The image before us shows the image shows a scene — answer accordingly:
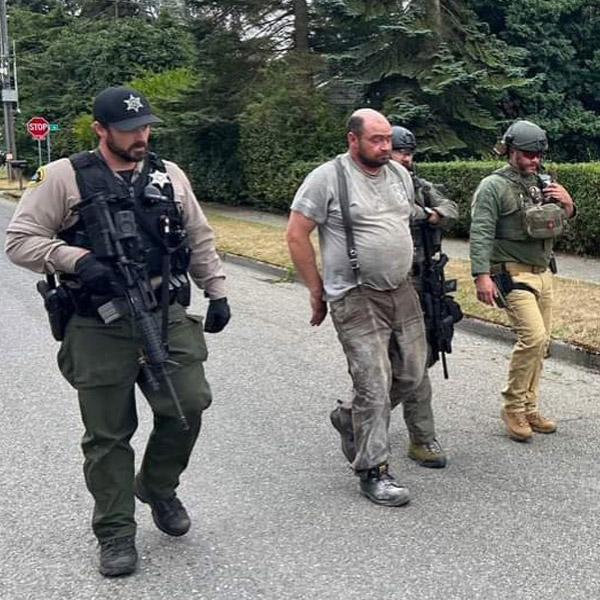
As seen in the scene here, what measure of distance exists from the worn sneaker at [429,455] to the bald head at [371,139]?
1624 millimetres

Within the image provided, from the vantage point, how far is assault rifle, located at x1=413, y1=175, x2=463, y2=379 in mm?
4910

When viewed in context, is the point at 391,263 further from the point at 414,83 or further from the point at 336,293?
the point at 414,83

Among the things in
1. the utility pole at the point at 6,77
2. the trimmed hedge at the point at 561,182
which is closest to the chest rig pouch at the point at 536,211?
the trimmed hedge at the point at 561,182

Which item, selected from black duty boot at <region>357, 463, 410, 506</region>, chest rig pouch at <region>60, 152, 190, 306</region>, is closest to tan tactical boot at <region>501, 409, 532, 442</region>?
black duty boot at <region>357, 463, 410, 506</region>

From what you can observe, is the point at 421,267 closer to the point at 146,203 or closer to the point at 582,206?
the point at 146,203

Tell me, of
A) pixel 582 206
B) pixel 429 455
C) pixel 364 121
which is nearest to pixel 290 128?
pixel 582 206

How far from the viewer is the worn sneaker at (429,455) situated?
16.2 ft

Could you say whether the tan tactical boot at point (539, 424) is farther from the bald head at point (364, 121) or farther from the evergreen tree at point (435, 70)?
the evergreen tree at point (435, 70)

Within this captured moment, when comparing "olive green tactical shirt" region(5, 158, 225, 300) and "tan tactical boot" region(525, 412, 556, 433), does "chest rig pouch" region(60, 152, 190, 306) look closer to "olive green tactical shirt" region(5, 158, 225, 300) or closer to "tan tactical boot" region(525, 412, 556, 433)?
"olive green tactical shirt" region(5, 158, 225, 300)

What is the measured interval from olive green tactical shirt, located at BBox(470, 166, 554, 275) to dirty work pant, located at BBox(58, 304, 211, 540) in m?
2.08

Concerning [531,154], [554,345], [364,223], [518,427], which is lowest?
[554,345]

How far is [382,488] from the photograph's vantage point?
14.5 ft

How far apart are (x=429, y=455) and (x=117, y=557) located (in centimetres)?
193

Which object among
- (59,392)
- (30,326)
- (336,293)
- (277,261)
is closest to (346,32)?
(277,261)
